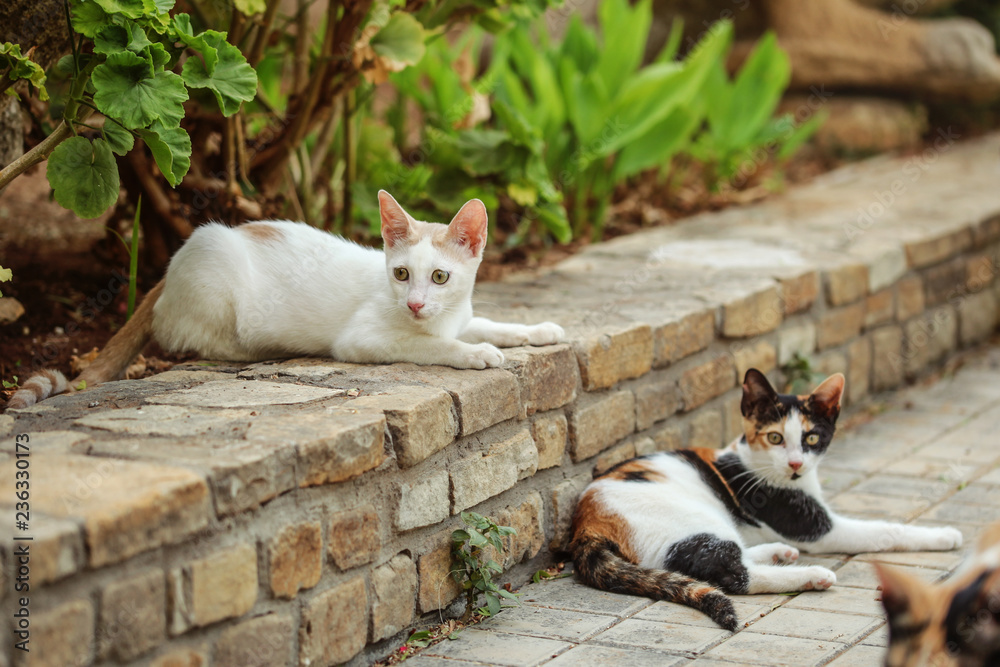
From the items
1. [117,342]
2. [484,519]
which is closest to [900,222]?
[484,519]

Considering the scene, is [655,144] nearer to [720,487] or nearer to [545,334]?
[545,334]

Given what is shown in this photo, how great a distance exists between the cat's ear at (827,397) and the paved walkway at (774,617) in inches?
20.0

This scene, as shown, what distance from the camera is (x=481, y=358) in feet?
9.83

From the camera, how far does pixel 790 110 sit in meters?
8.13

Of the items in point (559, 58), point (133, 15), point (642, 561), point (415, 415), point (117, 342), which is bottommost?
point (642, 561)

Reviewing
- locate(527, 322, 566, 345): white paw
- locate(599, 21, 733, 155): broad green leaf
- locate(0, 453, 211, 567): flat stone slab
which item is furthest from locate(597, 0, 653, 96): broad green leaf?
locate(0, 453, 211, 567): flat stone slab

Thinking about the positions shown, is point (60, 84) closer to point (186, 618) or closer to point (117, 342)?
point (117, 342)

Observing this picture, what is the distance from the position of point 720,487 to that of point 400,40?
2041 millimetres

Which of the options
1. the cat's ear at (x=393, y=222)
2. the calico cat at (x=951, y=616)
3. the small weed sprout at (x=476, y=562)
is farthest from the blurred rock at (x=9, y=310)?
the calico cat at (x=951, y=616)

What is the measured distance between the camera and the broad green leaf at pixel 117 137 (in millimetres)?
2568

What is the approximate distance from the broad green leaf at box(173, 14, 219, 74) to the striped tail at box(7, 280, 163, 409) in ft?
2.89

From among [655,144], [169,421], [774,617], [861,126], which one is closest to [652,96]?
[655,144]

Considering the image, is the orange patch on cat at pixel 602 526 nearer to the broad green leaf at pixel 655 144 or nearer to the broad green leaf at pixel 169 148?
the broad green leaf at pixel 169 148

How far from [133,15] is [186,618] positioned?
1.48 metres
